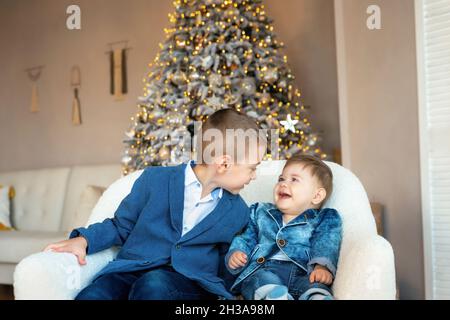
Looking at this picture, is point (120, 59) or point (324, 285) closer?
point (324, 285)

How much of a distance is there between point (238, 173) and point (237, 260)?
28cm

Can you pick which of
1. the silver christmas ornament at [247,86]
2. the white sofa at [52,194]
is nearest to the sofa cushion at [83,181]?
the white sofa at [52,194]

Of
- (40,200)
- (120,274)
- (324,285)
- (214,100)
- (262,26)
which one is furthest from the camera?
(40,200)

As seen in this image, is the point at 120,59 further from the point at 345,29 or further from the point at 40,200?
the point at 345,29

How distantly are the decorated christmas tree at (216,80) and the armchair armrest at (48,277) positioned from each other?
2.04m

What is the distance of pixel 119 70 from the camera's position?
18.3 ft

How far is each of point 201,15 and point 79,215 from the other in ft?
5.29

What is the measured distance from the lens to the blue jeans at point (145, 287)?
63.1 inches

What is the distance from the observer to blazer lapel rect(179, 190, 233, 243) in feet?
5.97

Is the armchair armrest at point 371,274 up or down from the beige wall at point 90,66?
down

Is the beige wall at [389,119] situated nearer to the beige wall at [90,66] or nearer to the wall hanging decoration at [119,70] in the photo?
the beige wall at [90,66]

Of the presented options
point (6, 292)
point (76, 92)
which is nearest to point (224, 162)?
point (6, 292)

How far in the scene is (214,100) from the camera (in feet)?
11.8
